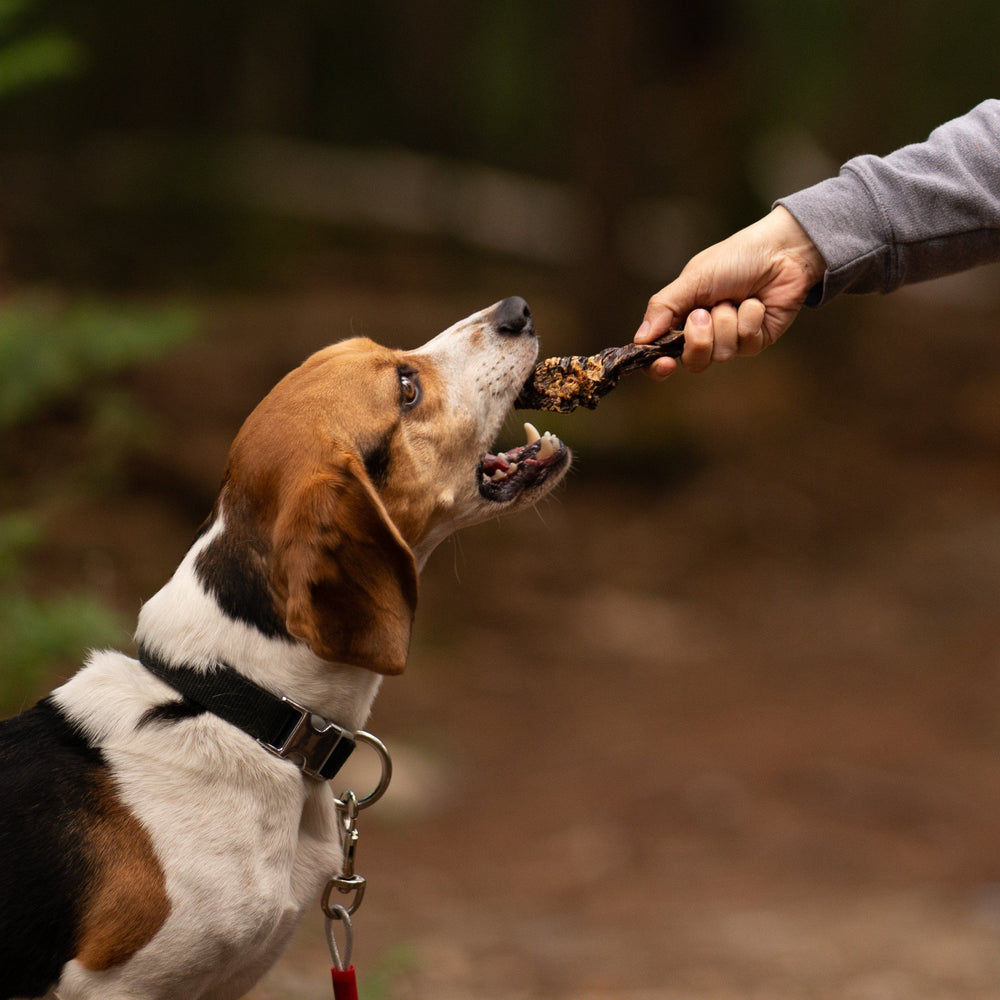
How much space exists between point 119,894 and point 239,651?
666mm

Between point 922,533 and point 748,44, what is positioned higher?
point 748,44

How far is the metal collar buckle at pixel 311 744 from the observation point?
316 centimetres

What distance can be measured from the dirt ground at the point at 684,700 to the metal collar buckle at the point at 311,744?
4.51 ft

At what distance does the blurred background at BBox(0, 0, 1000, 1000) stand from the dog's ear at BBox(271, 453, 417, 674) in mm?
1685

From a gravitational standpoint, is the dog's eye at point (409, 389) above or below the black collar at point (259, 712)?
above

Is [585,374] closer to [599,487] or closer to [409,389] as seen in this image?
[409,389]

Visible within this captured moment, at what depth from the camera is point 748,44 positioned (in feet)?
44.2

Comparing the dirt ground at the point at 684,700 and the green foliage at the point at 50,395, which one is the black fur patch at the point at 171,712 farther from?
the dirt ground at the point at 684,700

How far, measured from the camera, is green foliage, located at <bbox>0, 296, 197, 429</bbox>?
5.07 metres

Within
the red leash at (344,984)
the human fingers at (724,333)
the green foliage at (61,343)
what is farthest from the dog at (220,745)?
the green foliage at (61,343)

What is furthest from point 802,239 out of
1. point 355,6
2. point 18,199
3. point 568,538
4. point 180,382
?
point 355,6

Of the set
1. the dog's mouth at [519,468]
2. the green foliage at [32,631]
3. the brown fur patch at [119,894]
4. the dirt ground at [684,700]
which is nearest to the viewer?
the brown fur patch at [119,894]

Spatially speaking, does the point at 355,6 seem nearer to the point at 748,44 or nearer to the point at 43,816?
the point at 748,44

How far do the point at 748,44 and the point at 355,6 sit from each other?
10.6 meters
